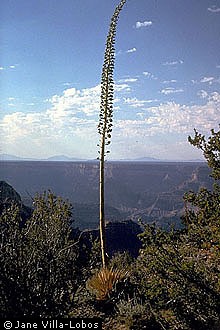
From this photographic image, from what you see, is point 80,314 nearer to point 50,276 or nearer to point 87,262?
point 87,262

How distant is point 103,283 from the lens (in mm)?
7312

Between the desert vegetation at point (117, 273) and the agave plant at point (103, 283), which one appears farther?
the agave plant at point (103, 283)

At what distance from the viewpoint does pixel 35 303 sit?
14.8 ft

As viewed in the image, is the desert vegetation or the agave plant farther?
the agave plant

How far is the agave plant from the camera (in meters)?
7.23

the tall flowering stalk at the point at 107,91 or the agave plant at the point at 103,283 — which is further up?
the tall flowering stalk at the point at 107,91

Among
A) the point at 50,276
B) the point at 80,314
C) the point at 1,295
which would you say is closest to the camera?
the point at 1,295

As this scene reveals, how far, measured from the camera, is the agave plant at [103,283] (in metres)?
7.23

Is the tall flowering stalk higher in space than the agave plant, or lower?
higher

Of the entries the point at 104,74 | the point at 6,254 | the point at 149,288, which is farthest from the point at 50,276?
the point at 104,74

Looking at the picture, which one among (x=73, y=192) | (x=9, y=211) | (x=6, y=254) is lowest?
(x=73, y=192)

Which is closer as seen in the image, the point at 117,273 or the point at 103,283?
the point at 103,283

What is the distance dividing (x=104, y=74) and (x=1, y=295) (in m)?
4.38

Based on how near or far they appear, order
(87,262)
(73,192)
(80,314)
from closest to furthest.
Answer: (80,314), (87,262), (73,192)
